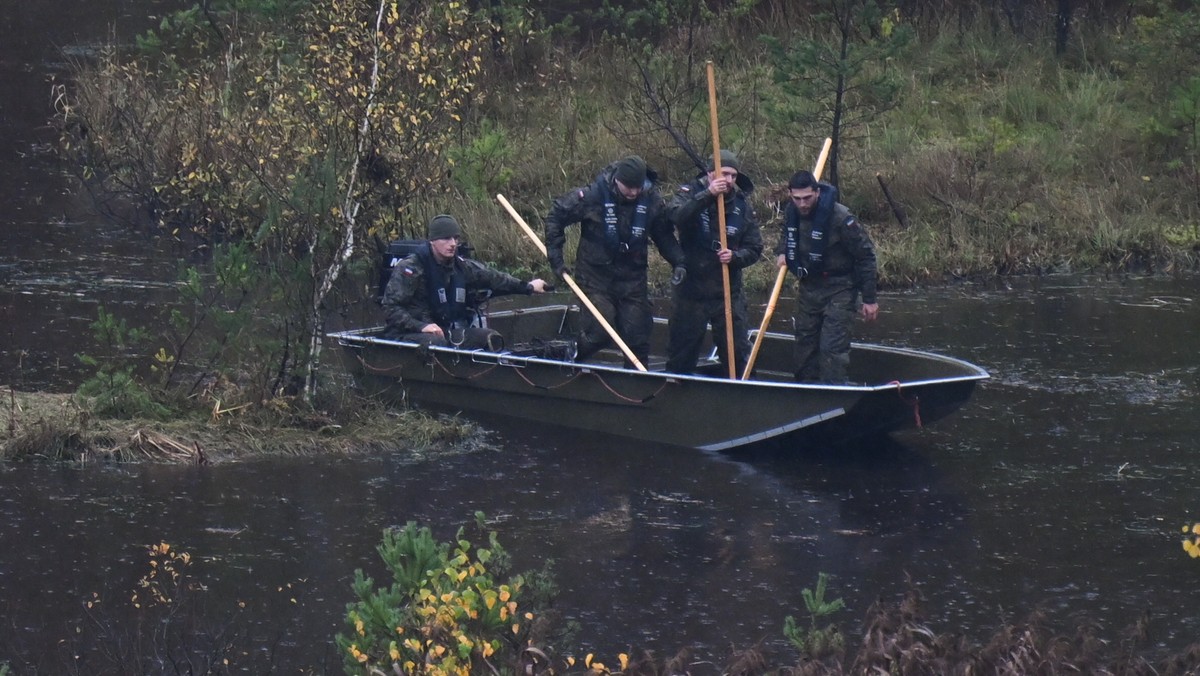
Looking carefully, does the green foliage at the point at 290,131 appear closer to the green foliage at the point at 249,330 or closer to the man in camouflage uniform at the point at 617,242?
the green foliage at the point at 249,330

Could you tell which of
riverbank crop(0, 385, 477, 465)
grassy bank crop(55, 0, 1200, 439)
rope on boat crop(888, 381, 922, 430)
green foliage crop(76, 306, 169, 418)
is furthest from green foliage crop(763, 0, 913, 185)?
green foliage crop(76, 306, 169, 418)

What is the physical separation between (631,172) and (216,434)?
118 inches

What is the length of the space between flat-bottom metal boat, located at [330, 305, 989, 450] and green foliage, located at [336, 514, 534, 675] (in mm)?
4595

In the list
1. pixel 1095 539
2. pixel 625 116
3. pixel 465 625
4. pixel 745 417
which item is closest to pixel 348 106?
pixel 745 417

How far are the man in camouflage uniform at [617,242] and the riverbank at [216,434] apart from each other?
1.16 meters

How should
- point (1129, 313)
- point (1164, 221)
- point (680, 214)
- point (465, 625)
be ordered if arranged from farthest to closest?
point (1164, 221), point (1129, 313), point (680, 214), point (465, 625)

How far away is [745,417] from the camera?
10539 millimetres

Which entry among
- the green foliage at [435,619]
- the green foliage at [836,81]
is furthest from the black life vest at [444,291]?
the green foliage at [836,81]

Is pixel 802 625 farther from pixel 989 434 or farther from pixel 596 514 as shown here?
pixel 989 434

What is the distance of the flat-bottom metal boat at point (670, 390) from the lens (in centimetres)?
1017

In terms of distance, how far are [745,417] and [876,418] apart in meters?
0.78

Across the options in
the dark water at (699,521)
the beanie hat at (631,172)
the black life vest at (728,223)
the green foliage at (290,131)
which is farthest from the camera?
the black life vest at (728,223)

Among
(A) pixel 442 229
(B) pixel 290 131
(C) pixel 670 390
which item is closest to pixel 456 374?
(A) pixel 442 229

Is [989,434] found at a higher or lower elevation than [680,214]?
lower
